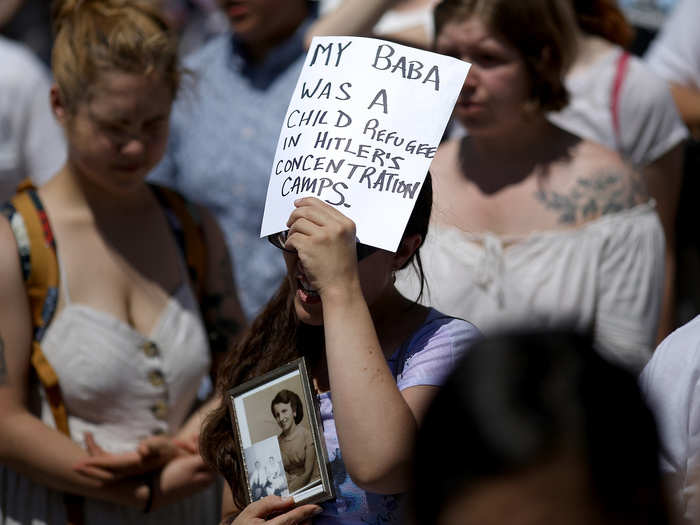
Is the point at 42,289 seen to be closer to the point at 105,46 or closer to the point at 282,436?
the point at 105,46

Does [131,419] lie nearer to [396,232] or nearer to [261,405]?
[261,405]

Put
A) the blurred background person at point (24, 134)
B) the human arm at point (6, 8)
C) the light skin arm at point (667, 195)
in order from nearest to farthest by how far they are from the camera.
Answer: the light skin arm at point (667, 195) < the blurred background person at point (24, 134) < the human arm at point (6, 8)

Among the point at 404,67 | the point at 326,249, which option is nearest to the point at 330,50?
the point at 404,67

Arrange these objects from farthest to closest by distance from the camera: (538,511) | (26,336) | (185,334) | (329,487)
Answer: (185,334) → (26,336) → (329,487) → (538,511)

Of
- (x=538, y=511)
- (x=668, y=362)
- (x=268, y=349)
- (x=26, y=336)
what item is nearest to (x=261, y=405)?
(x=268, y=349)

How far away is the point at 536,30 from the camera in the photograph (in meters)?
3.20

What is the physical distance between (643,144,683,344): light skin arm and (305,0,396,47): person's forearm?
3.34 ft

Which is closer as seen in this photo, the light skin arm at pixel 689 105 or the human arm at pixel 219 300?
the human arm at pixel 219 300

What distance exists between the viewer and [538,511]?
93 cm

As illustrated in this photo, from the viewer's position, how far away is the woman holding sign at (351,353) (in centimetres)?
178

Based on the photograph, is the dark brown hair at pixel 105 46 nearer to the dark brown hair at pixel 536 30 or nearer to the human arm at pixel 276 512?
the dark brown hair at pixel 536 30

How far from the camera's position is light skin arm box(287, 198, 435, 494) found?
1.77 m

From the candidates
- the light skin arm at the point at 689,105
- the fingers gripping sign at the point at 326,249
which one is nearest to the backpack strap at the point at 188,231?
the fingers gripping sign at the point at 326,249

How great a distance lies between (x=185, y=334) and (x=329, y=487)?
1119mm
